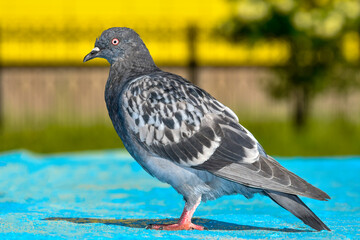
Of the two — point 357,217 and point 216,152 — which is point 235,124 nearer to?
point 216,152

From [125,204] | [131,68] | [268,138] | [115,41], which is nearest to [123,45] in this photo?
[115,41]

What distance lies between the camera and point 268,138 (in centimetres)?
1367

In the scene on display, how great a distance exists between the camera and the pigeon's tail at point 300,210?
4.59 m

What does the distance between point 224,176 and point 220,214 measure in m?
1.17

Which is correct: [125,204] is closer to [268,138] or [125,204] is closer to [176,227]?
[176,227]

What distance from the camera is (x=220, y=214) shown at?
570cm

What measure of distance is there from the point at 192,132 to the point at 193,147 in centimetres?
13

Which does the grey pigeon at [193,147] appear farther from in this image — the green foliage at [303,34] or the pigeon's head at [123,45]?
the green foliage at [303,34]

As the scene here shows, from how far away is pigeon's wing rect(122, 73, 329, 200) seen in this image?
4.66m

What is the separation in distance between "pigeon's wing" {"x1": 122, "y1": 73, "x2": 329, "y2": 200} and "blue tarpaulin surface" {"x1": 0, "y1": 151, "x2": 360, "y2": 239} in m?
0.54

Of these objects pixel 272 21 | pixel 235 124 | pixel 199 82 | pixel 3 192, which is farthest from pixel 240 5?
pixel 235 124

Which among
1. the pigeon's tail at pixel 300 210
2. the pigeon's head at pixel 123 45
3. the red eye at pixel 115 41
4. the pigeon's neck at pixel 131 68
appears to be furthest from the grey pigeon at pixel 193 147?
the red eye at pixel 115 41

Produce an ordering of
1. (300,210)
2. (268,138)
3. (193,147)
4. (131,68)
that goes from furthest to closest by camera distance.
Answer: (268,138)
(131,68)
(193,147)
(300,210)

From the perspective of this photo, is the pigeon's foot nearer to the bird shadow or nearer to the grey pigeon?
the grey pigeon
